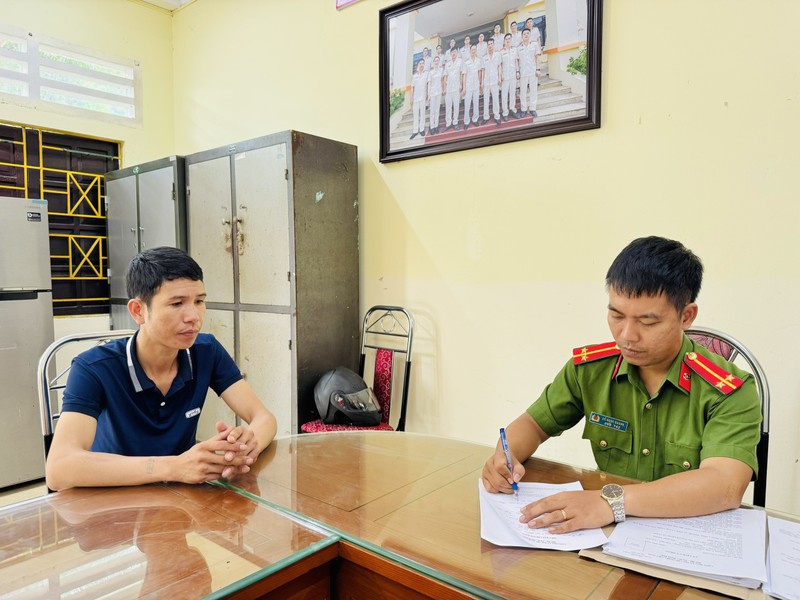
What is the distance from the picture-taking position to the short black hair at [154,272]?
1432 millimetres

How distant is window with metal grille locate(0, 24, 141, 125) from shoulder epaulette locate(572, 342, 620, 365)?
413 centimetres

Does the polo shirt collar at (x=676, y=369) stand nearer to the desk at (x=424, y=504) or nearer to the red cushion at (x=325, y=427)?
the desk at (x=424, y=504)

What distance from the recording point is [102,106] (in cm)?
406

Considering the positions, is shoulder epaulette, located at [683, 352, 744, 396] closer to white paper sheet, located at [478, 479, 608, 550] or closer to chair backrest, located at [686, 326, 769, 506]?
chair backrest, located at [686, 326, 769, 506]

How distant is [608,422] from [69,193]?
A: 162 inches

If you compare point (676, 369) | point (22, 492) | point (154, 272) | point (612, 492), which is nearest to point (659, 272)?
point (676, 369)

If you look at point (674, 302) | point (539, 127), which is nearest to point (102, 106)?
point (539, 127)

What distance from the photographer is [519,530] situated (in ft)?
3.12

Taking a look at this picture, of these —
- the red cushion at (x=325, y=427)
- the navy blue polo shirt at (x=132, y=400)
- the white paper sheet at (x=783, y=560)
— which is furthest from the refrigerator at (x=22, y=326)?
the white paper sheet at (x=783, y=560)

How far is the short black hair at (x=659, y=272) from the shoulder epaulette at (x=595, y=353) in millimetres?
204

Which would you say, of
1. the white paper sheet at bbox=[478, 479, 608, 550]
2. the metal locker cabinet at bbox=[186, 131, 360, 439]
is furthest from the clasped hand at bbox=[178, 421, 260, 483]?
the metal locker cabinet at bbox=[186, 131, 360, 439]

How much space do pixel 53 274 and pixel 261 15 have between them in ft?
7.89

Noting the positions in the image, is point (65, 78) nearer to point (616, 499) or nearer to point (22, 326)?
point (22, 326)

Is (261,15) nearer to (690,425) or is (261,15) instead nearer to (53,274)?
(53,274)
